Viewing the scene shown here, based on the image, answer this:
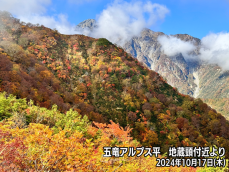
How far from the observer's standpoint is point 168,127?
61656 millimetres

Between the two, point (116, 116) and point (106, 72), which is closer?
point (116, 116)

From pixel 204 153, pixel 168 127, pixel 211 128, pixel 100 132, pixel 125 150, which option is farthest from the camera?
pixel 211 128

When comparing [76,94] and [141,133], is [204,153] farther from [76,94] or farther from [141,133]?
[76,94]

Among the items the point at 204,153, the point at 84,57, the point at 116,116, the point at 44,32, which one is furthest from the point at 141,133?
the point at 44,32

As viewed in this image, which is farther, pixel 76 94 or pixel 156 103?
pixel 156 103

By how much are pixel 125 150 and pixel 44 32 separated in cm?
9544

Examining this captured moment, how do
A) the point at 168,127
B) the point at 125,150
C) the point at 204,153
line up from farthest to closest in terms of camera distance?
the point at 168,127 < the point at 204,153 < the point at 125,150

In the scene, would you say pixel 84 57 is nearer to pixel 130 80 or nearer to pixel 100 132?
pixel 130 80

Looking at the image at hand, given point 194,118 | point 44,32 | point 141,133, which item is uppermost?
point 44,32

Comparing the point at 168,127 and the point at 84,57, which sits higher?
the point at 84,57

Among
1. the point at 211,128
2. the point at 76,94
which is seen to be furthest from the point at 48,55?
the point at 211,128

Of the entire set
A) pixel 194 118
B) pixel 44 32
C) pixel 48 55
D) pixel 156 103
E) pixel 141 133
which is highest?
pixel 44 32

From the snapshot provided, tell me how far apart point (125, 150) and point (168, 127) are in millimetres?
59054

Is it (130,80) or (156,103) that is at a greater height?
(130,80)
